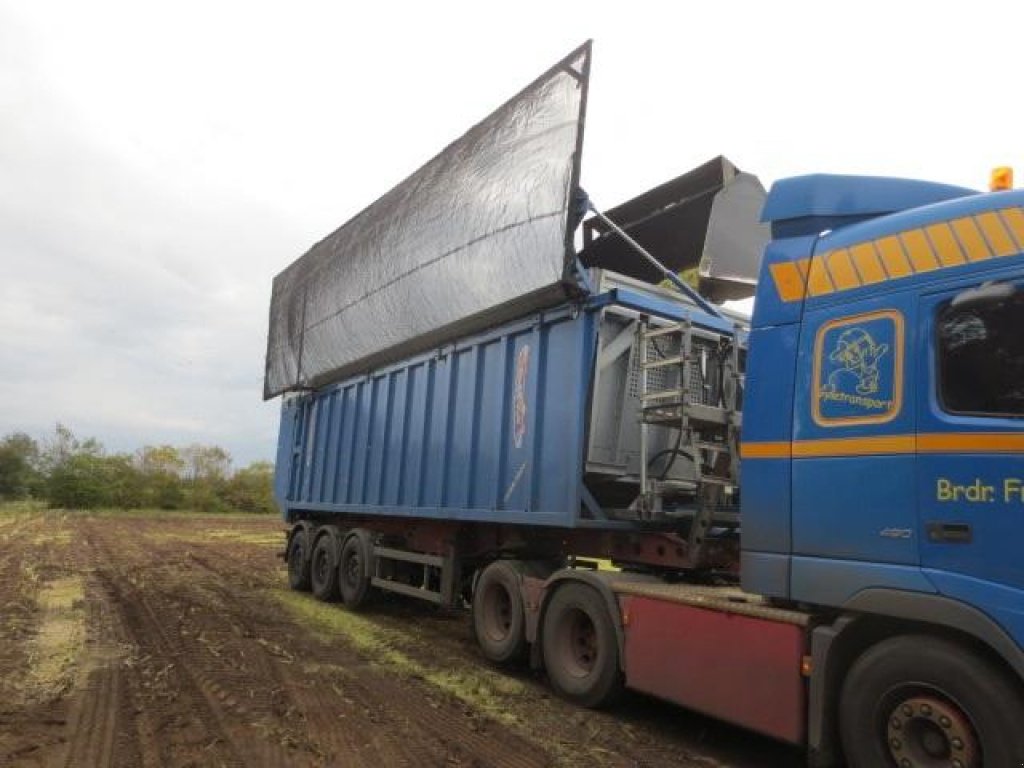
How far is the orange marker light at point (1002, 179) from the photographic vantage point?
3549 millimetres

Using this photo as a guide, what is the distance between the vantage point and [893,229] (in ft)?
12.3

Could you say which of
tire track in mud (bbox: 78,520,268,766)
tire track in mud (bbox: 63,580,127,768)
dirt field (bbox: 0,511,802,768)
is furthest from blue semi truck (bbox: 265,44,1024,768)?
tire track in mud (bbox: 63,580,127,768)

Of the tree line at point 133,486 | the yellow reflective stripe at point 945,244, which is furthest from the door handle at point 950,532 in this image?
the tree line at point 133,486

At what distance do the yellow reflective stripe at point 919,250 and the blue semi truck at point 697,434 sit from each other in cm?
1

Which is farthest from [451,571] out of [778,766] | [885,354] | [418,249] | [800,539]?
[885,354]

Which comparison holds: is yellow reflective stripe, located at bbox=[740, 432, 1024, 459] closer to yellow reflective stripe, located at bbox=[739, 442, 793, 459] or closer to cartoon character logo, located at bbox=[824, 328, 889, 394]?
yellow reflective stripe, located at bbox=[739, 442, 793, 459]

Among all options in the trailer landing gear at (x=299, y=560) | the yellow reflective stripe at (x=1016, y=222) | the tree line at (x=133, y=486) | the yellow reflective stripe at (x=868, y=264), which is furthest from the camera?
the tree line at (x=133, y=486)

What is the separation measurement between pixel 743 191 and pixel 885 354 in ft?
11.9

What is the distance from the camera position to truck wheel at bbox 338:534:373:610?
936 cm

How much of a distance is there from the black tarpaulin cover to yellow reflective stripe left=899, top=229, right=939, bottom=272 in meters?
2.65

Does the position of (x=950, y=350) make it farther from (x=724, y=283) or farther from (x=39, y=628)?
(x=39, y=628)

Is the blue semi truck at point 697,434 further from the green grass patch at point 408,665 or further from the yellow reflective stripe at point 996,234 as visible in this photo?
the green grass patch at point 408,665

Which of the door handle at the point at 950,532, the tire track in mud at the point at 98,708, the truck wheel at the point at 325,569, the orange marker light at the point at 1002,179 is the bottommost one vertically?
the tire track in mud at the point at 98,708

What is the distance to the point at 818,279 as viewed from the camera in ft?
13.2
